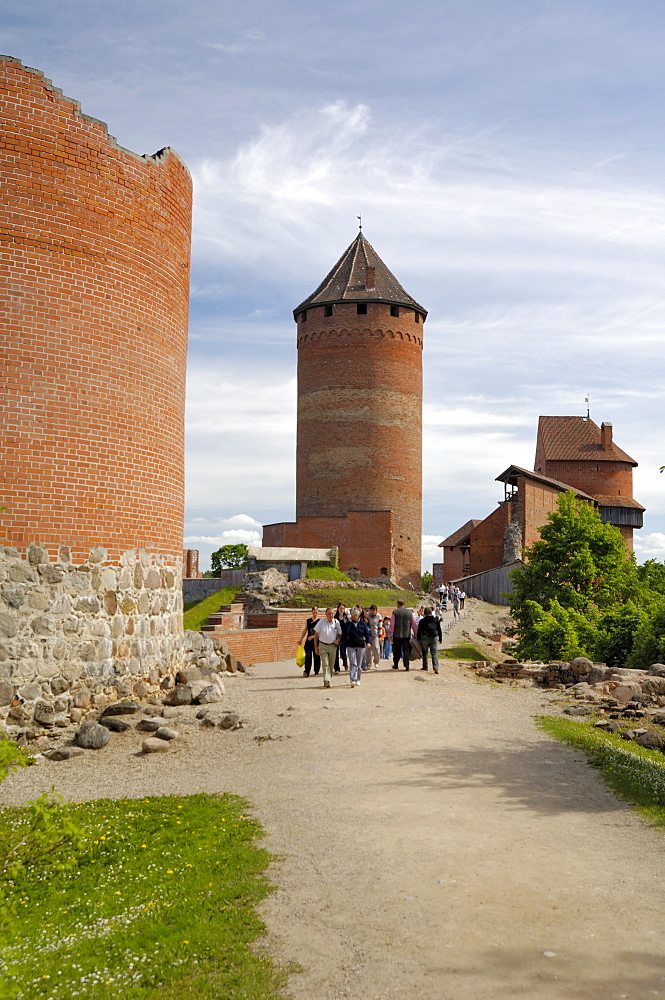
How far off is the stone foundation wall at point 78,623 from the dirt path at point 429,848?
1.17 meters

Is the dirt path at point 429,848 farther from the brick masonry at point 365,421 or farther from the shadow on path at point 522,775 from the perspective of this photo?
the brick masonry at point 365,421

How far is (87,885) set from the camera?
245 inches

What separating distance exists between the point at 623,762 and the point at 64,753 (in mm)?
6413

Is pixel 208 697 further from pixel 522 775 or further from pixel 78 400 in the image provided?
pixel 522 775

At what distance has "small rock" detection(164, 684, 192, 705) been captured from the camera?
12.3 meters

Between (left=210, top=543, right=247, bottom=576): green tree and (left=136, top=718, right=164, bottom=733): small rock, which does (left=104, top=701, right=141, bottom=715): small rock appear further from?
(left=210, top=543, right=247, bottom=576): green tree

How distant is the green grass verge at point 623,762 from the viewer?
7.92 m

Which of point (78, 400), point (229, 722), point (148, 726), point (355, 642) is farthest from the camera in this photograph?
point (355, 642)

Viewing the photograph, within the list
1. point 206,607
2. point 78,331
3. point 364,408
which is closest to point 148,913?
point 78,331

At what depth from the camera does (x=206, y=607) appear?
33.0 m

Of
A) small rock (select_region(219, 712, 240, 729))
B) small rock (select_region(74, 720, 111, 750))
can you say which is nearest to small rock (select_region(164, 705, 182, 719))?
small rock (select_region(219, 712, 240, 729))

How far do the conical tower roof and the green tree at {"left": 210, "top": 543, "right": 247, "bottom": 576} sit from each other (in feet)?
90.2

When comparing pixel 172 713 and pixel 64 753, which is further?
pixel 172 713

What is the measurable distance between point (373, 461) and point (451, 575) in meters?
17.2
